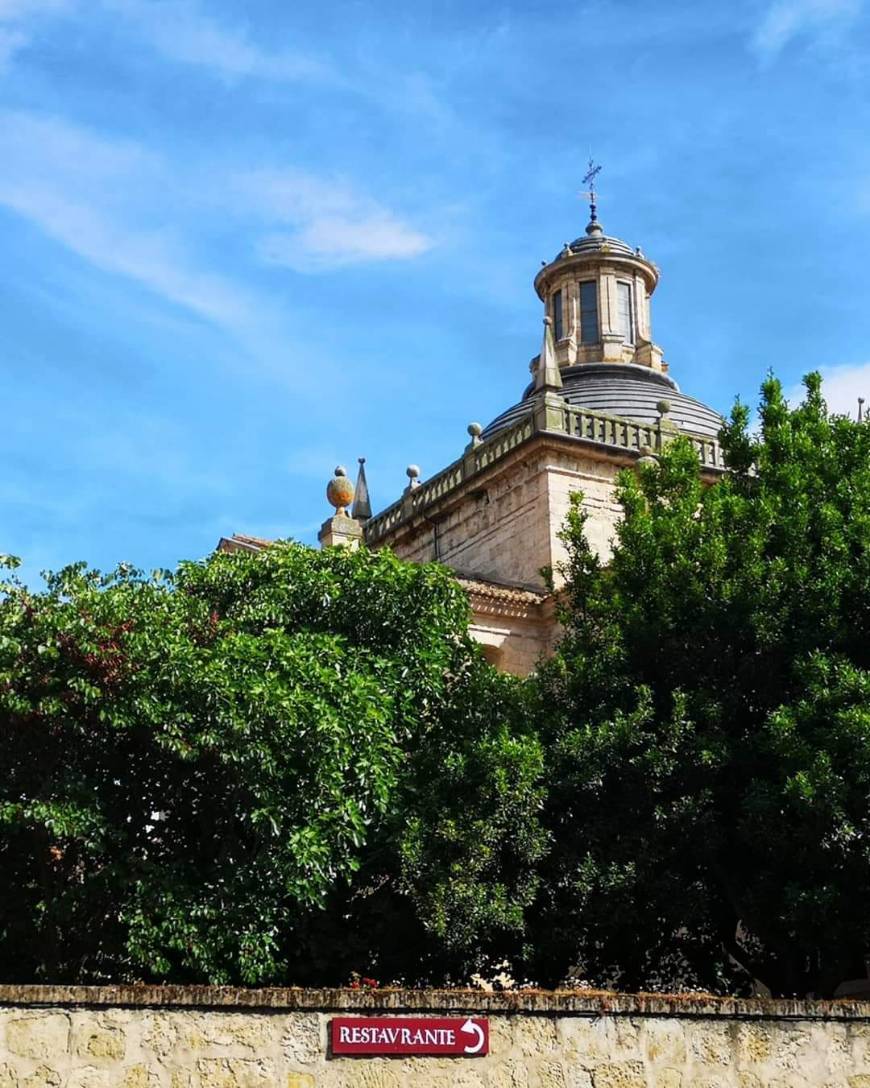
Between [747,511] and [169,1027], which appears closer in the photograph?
[169,1027]

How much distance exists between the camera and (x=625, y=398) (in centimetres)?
3756

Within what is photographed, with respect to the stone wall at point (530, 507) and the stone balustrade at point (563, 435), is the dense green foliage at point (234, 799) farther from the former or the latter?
the stone balustrade at point (563, 435)

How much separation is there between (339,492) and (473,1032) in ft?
78.1

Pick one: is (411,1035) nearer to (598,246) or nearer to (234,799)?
(234,799)

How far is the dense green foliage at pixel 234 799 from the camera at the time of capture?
15633 millimetres

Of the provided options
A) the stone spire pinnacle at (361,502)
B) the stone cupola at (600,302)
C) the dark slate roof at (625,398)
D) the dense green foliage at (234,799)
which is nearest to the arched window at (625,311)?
the stone cupola at (600,302)

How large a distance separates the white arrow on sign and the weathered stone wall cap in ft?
0.35

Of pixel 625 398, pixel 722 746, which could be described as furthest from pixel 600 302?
pixel 722 746

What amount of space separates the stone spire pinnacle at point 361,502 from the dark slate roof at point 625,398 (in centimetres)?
363

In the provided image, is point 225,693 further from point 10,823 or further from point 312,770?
point 10,823

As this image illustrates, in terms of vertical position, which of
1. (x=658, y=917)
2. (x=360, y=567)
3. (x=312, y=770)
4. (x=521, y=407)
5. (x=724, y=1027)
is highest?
(x=521, y=407)

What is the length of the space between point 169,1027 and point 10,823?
615 cm

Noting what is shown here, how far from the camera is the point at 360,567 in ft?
62.0

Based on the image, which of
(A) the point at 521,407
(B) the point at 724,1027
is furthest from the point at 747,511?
(A) the point at 521,407
